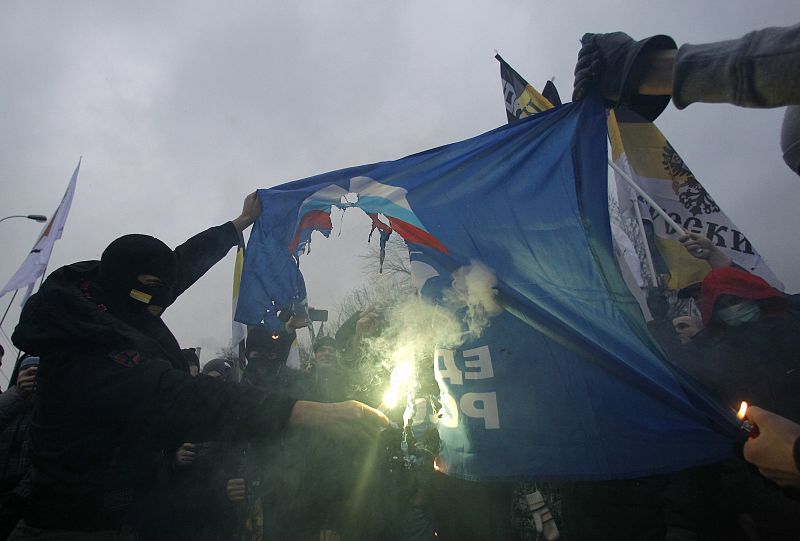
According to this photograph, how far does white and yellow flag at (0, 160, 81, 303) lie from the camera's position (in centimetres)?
750

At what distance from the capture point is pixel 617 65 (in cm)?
181

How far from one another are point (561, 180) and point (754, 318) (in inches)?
84.9

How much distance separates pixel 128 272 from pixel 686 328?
484 cm

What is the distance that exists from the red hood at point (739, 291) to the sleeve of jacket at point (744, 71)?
2896 mm

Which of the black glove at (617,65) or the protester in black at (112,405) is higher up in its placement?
the black glove at (617,65)

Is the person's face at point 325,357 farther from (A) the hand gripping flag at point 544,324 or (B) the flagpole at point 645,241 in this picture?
(B) the flagpole at point 645,241

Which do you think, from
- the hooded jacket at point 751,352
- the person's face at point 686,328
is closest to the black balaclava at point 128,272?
the hooded jacket at point 751,352

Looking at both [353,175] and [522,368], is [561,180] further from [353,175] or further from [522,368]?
[353,175]

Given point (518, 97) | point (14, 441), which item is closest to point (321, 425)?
point (14, 441)

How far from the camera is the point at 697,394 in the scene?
2279 mm

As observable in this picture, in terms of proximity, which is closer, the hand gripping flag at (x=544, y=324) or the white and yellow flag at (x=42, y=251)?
the hand gripping flag at (x=544, y=324)

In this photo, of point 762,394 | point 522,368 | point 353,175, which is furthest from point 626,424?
point 353,175

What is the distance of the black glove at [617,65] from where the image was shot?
1.67 m

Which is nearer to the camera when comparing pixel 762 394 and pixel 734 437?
pixel 734 437
